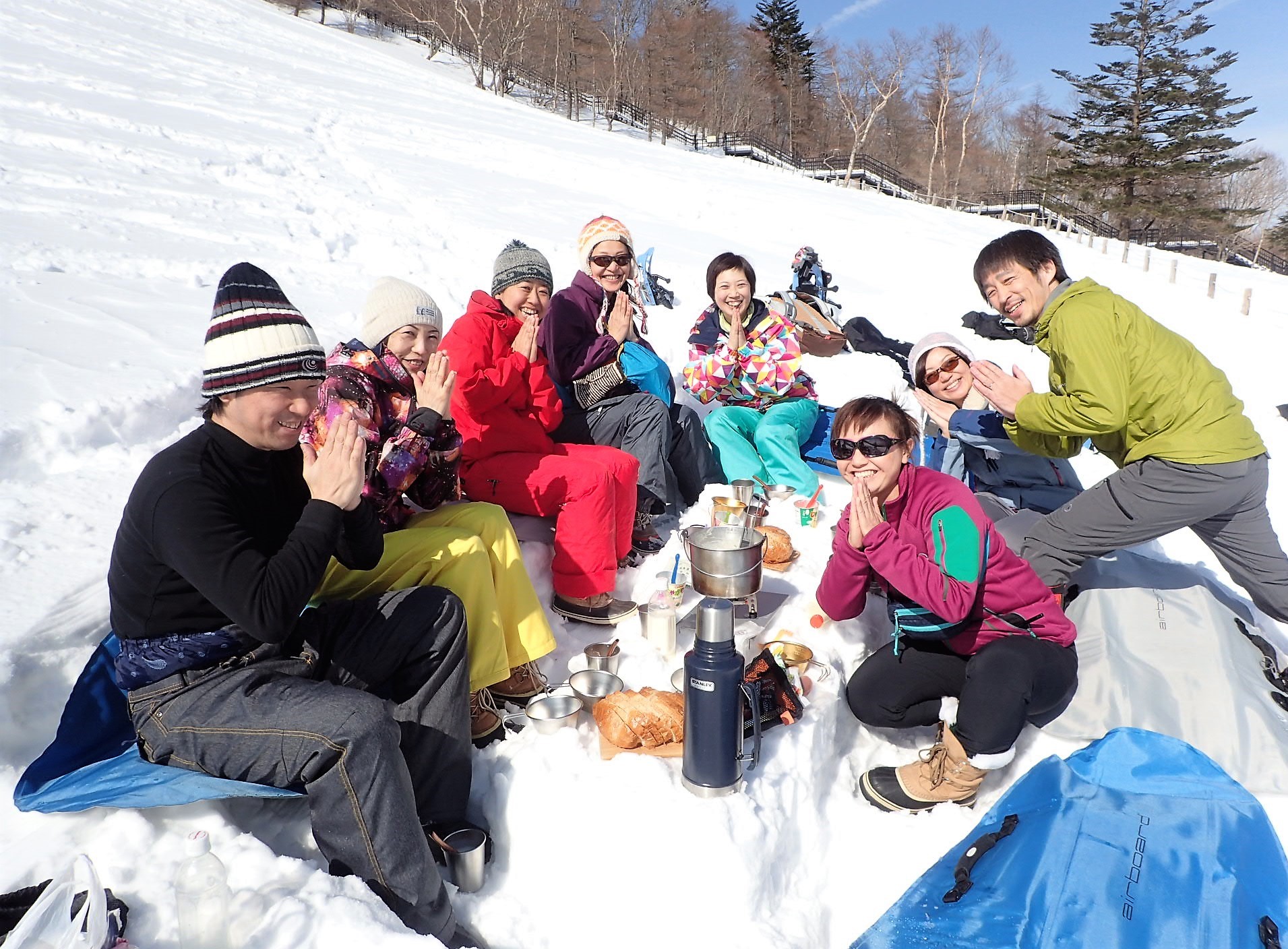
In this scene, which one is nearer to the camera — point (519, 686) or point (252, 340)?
point (252, 340)

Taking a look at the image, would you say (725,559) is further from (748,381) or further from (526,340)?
(748,381)

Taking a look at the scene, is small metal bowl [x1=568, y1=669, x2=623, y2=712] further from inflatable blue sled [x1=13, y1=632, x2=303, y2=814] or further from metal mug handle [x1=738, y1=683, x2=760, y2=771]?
inflatable blue sled [x1=13, y1=632, x2=303, y2=814]

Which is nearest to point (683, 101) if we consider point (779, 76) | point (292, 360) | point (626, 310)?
point (779, 76)

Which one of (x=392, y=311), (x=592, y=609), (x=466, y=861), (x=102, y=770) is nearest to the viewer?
(x=102, y=770)

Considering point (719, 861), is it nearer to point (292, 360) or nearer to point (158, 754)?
point (158, 754)

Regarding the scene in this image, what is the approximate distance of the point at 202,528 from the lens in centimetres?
183

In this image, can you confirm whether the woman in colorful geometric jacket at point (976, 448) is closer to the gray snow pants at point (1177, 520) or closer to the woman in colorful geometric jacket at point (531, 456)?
the gray snow pants at point (1177, 520)

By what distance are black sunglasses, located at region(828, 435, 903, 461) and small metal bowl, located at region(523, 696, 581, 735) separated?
4.21 ft

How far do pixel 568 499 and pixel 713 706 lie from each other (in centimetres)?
146

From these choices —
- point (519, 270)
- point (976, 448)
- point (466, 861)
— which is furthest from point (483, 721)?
point (976, 448)

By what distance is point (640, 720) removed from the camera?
8.18 feet

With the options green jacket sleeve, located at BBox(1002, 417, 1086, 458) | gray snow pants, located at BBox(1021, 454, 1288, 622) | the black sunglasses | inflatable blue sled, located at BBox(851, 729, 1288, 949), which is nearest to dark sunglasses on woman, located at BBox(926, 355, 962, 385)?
green jacket sleeve, located at BBox(1002, 417, 1086, 458)

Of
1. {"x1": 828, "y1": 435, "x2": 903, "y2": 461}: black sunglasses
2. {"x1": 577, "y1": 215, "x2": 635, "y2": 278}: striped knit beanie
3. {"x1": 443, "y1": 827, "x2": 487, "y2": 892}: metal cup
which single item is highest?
{"x1": 577, "y1": 215, "x2": 635, "y2": 278}: striped knit beanie

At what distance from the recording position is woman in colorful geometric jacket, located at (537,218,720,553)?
4.12 metres
